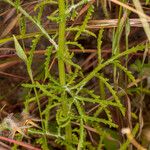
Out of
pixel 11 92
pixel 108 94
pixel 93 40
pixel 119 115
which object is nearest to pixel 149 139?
pixel 119 115

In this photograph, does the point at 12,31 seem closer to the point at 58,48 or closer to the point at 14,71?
the point at 14,71

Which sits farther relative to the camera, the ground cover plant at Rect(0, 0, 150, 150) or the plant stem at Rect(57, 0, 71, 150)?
the ground cover plant at Rect(0, 0, 150, 150)

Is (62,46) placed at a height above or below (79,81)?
above

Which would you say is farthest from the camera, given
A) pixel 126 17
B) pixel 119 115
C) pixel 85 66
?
pixel 85 66

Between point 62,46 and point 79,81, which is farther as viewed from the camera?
point 79,81

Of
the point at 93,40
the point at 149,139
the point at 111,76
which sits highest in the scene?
the point at 93,40

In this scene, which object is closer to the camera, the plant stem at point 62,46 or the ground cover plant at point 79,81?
the plant stem at point 62,46

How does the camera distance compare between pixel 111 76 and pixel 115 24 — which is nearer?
pixel 115 24

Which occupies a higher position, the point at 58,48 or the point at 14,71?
the point at 58,48
